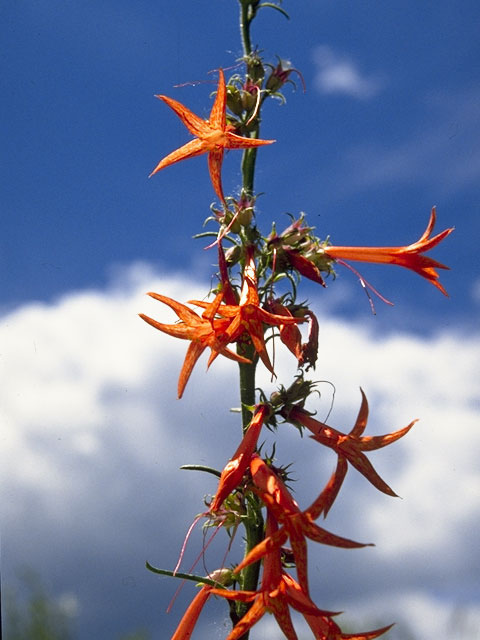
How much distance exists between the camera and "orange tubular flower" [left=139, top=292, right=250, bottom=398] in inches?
177

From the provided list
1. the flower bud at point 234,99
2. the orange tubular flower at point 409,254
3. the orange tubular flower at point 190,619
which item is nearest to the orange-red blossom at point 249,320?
the orange tubular flower at point 409,254

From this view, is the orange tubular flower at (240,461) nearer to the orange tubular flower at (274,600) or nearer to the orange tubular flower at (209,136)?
the orange tubular flower at (274,600)

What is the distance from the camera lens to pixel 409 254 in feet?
17.4

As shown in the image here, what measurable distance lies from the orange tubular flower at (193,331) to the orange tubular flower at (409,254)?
108 cm

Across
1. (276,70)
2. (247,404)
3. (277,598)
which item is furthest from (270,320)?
(276,70)

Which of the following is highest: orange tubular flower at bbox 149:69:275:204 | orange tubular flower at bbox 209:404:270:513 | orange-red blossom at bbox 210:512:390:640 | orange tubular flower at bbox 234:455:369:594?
orange tubular flower at bbox 149:69:275:204

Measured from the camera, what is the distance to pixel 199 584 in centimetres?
496

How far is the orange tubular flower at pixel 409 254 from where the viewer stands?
5.24 metres

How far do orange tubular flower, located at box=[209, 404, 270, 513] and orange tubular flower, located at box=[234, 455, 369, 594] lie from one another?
0.30 feet

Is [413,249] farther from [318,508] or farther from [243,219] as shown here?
[318,508]

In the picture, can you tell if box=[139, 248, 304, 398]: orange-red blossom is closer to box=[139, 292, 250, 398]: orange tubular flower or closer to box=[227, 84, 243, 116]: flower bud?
box=[139, 292, 250, 398]: orange tubular flower

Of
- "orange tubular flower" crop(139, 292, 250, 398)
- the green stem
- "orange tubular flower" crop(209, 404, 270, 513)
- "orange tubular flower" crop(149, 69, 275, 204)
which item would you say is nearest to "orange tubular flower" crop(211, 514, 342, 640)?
the green stem

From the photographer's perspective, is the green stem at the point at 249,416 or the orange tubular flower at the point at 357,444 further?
the orange tubular flower at the point at 357,444

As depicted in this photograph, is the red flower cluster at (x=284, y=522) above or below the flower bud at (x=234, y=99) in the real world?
below
